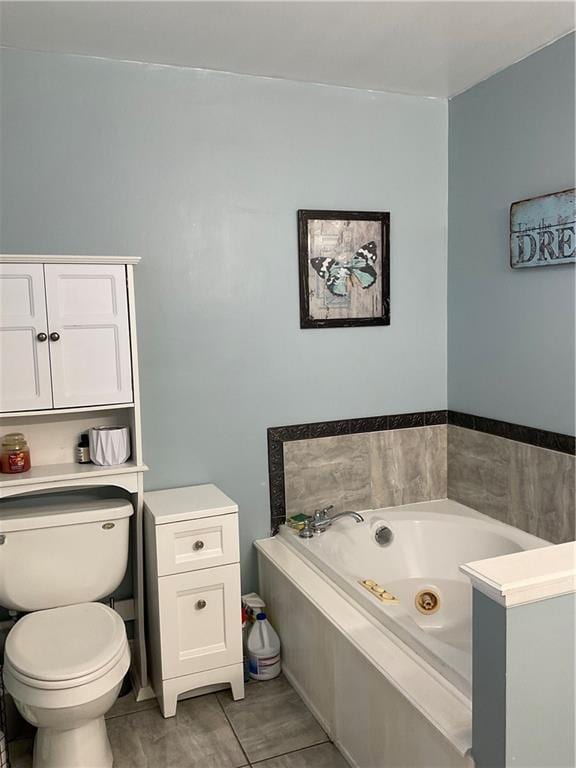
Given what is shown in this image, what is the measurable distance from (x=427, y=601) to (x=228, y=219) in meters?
1.81

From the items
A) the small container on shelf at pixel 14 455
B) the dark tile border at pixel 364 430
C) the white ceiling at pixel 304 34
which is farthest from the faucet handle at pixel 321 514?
the white ceiling at pixel 304 34

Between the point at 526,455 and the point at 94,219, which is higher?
the point at 94,219

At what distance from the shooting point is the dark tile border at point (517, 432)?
8.39ft

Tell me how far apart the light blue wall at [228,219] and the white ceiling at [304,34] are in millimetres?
138

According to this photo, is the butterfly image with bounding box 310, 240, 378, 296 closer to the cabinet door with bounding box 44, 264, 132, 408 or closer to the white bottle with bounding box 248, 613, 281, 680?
the cabinet door with bounding box 44, 264, 132, 408

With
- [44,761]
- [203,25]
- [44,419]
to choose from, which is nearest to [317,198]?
[203,25]

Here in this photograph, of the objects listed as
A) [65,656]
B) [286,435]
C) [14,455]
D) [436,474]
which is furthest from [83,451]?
[436,474]

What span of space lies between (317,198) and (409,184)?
0.48 meters

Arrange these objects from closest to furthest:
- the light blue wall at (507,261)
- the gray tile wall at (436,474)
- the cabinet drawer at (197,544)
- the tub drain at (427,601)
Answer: the cabinet drawer at (197,544)
the light blue wall at (507,261)
the gray tile wall at (436,474)
the tub drain at (427,601)

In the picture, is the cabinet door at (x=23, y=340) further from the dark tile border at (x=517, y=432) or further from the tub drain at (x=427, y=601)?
the dark tile border at (x=517, y=432)

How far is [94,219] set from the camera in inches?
102

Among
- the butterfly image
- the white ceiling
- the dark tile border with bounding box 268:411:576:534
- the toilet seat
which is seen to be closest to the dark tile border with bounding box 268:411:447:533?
the dark tile border with bounding box 268:411:576:534

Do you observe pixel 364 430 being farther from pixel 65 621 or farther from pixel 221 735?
pixel 65 621

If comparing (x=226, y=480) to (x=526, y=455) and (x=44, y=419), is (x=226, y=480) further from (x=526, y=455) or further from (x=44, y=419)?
(x=526, y=455)
